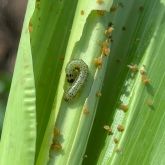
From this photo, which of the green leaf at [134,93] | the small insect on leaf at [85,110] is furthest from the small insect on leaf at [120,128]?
the small insect on leaf at [85,110]

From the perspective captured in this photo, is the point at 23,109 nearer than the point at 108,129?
Yes

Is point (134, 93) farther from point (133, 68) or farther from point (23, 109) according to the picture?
point (23, 109)

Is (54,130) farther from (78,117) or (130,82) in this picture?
(130,82)

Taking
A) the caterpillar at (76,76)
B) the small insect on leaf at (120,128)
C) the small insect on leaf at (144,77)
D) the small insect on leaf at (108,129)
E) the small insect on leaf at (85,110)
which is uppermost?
the small insect on leaf at (144,77)

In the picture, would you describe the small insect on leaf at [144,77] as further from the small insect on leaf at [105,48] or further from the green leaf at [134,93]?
the small insect on leaf at [105,48]

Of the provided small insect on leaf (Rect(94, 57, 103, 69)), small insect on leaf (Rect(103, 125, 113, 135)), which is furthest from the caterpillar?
small insect on leaf (Rect(103, 125, 113, 135))

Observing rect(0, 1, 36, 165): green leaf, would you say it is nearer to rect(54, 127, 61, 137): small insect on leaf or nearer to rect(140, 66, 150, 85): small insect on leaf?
rect(54, 127, 61, 137): small insect on leaf

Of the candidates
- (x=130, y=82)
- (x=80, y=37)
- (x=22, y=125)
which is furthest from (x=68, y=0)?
(x=22, y=125)

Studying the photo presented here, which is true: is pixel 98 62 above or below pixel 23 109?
above

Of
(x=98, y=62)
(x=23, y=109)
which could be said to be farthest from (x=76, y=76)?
(x=23, y=109)

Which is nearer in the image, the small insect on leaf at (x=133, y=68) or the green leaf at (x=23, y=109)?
the green leaf at (x=23, y=109)
